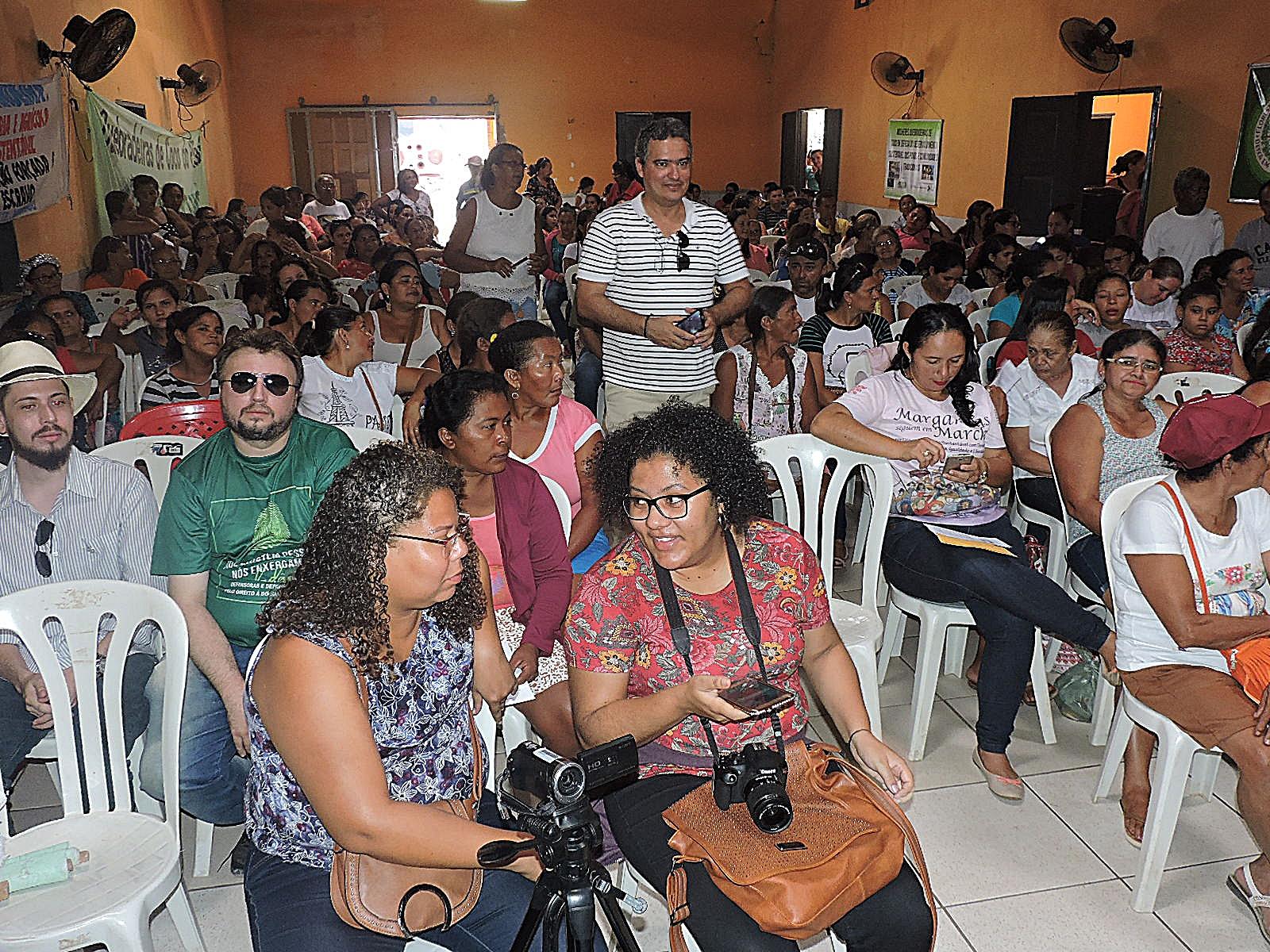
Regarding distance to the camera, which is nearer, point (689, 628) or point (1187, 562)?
point (689, 628)

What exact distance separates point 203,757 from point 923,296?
5045 millimetres

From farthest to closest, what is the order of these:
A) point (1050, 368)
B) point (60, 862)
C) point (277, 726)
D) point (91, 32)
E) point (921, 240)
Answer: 1. point (921, 240)
2. point (91, 32)
3. point (1050, 368)
4. point (60, 862)
5. point (277, 726)

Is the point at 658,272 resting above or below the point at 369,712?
above

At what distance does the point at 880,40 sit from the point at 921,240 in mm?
4088

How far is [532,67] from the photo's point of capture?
14438 mm

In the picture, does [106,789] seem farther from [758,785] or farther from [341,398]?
[341,398]

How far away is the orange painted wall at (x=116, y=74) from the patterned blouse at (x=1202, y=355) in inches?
246

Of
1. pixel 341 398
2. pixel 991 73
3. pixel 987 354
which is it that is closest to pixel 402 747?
pixel 341 398

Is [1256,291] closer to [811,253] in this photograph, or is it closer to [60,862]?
[811,253]

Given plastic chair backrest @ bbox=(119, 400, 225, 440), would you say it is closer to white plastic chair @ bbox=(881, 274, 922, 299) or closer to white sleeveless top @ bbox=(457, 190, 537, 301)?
white sleeveless top @ bbox=(457, 190, 537, 301)

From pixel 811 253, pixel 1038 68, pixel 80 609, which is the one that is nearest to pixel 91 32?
pixel 811 253

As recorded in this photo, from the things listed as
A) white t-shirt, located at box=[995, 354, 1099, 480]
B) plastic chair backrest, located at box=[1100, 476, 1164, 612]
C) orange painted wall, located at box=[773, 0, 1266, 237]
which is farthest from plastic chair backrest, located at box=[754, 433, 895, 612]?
orange painted wall, located at box=[773, 0, 1266, 237]

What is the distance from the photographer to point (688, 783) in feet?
6.36

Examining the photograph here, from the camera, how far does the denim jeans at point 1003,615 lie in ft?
9.30
